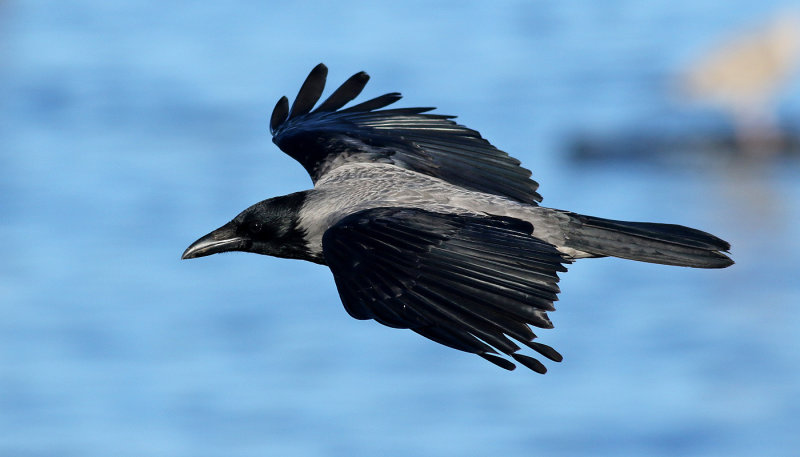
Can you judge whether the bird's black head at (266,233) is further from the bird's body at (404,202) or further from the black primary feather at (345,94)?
the black primary feather at (345,94)

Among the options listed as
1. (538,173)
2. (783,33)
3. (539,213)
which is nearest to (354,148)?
(539,213)

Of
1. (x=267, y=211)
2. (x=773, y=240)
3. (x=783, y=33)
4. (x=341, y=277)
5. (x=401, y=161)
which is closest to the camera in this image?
(x=341, y=277)

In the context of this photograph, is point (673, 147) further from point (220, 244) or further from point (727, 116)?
point (220, 244)

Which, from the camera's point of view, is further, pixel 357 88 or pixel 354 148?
pixel 357 88

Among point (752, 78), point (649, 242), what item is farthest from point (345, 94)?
point (752, 78)

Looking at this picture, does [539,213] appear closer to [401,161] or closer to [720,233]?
[401,161]

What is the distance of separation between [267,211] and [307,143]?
0.98 meters

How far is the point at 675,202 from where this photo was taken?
17891 millimetres

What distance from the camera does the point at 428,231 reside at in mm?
6496

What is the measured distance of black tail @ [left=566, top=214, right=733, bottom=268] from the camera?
695 centimetres

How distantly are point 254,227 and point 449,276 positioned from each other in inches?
66.7

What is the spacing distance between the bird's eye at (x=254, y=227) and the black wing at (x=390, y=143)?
29.1 inches

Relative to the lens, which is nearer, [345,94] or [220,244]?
[220,244]

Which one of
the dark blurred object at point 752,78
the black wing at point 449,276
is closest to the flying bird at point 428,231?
the black wing at point 449,276
